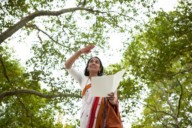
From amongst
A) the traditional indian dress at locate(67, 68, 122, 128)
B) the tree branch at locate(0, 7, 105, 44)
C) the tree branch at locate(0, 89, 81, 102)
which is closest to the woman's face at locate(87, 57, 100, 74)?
the traditional indian dress at locate(67, 68, 122, 128)

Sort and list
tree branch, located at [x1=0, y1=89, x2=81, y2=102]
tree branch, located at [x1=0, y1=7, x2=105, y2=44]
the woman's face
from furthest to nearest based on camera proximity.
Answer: tree branch, located at [x1=0, y1=89, x2=81, y2=102], tree branch, located at [x1=0, y1=7, x2=105, y2=44], the woman's face

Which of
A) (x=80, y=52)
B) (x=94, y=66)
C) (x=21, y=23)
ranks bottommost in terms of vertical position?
(x=94, y=66)

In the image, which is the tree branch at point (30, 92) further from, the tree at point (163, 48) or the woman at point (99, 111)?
the woman at point (99, 111)

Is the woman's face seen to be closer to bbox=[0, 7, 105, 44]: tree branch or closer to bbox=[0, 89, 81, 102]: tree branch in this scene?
bbox=[0, 7, 105, 44]: tree branch

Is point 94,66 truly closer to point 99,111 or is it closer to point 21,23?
point 99,111

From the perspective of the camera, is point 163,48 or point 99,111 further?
point 163,48

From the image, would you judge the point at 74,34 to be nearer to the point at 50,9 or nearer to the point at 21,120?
the point at 50,9

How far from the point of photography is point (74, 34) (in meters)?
9.01

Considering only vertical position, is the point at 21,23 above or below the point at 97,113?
above

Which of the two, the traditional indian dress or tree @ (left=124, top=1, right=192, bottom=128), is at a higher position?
tree @ (left=124, top=1, right=192, bottom=128)

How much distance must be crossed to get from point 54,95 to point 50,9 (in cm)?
278

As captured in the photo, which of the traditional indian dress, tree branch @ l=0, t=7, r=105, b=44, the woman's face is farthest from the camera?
tree branch @ l=0, t=7, r=105, b=44

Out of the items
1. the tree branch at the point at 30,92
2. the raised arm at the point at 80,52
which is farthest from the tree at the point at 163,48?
the raised arm at the point at 80,52

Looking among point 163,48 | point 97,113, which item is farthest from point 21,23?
point 97,113
